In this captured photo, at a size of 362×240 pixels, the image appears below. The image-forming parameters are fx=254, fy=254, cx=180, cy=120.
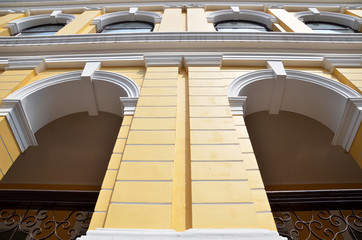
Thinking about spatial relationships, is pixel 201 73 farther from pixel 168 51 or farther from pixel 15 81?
pixel 15 81

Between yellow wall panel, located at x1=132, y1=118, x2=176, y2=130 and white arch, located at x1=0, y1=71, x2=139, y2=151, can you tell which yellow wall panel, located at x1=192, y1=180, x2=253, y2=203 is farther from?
white arch, located at x1=0, y1=71, x2=139, y2=151

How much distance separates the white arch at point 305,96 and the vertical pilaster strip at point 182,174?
0.87 m

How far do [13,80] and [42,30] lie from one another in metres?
4.41

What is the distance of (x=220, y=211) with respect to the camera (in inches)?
97.2

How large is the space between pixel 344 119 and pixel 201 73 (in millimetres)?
2532

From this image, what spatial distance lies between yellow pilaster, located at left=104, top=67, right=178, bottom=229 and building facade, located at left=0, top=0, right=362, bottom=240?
2cm

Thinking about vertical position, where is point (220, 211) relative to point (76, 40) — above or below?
below

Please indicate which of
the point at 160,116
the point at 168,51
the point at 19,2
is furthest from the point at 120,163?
the point at 19,2

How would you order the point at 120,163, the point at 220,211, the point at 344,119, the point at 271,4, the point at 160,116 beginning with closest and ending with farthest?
the point at 220,211, the point at 120,163, the point at 160,116, the point at 344,119, the point at 271,4

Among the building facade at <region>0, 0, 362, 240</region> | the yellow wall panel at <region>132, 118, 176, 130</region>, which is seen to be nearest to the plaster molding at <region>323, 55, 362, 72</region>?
the building facade at <region>0, 0, 362, 240</region>

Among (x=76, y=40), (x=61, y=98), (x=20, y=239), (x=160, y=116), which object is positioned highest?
(x=76, y=40)

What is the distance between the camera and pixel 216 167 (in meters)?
2.94

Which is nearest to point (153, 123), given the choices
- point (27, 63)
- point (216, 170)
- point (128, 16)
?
point (216, 170)

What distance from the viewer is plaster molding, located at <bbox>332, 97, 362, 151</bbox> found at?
3977 millimetres
